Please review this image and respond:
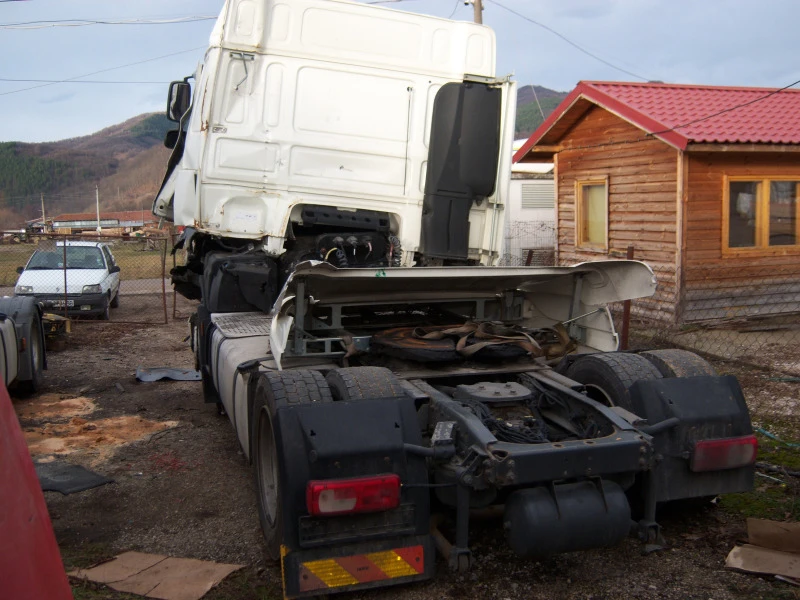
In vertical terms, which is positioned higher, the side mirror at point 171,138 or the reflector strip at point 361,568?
the side mirror at point 171,138

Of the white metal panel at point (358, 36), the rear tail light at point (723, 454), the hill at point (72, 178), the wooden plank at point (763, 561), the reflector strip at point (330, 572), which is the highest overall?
the hill at point (72, 178)

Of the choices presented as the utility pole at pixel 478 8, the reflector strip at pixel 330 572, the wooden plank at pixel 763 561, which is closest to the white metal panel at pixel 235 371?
the reflector strip at pixel 330 572

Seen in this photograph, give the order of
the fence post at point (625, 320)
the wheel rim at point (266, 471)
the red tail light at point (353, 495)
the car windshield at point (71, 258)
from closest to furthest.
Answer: the red tail light at point (353, 495), the wheel rim at point (266, 471), the fence post at point (625, 320), the car windshield at point (71, 258)

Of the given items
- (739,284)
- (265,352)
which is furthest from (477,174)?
(739,284)

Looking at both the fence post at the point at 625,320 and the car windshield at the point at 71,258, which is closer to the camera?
the fence post at the point at 625,320

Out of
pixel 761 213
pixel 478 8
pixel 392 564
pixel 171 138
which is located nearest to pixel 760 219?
pixel 761 213

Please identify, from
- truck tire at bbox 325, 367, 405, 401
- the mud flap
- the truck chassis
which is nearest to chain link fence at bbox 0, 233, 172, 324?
the truck chassis

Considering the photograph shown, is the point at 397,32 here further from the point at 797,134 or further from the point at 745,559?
the point at 797,134

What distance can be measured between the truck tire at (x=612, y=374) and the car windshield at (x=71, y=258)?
43.4 feet

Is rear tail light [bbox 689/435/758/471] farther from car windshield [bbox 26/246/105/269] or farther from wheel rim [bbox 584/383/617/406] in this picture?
car windshield [bbox 26/246/105/269]

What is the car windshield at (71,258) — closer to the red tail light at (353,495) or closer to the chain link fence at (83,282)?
the chain link fence at (83,282)

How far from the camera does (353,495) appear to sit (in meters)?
3.20

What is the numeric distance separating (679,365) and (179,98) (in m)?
5.12

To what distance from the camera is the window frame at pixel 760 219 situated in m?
11.4
